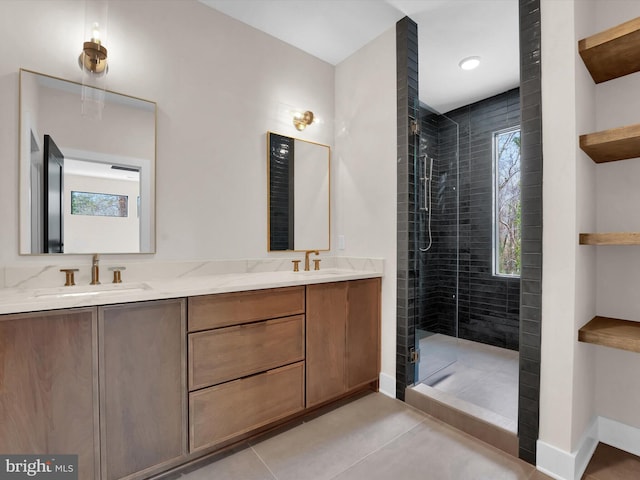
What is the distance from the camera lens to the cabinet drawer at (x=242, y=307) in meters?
1.52

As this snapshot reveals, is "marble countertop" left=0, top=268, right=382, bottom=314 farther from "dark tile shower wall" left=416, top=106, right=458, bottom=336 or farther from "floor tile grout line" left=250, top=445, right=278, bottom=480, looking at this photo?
"floor tile grout line" left=250, top=445, right=278, bottom=480

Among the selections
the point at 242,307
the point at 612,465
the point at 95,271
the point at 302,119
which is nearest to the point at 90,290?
the point at 95,271

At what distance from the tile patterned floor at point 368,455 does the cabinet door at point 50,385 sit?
1.87ft

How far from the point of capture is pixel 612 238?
140cm

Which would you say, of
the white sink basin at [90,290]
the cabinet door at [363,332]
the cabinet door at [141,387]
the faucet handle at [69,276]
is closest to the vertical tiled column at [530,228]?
the cabinet door at [363,332]

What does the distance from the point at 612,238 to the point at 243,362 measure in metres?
1.89

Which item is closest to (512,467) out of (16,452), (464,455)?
(464,455)

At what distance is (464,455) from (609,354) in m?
0.99

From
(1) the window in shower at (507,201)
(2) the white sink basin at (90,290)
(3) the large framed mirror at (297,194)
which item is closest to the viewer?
(2) the white sink basin at (90,290)

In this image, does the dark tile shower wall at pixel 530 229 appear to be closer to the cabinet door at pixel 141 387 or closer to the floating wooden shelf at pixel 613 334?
the floating wooden shelf at pixel 613 334

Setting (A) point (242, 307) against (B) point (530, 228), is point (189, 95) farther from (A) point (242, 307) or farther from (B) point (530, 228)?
(B) point (530, 228)

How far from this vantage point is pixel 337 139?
2.80m

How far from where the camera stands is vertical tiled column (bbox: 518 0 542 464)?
1557 millimetres

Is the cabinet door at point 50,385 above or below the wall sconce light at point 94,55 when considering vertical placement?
below
